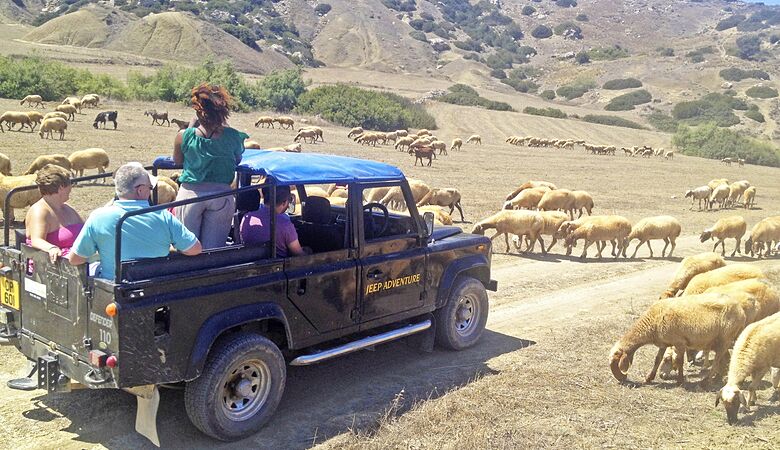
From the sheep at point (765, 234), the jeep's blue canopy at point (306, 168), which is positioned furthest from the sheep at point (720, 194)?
the jeep's blue canopy at point (306, 168)

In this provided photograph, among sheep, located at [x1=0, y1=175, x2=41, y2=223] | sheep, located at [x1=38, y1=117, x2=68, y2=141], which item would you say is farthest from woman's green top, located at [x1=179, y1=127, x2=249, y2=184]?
sheep, located at [x1=38, y1=117, x2=68, y2=141]

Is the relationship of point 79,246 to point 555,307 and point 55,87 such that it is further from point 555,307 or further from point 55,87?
point 55,87

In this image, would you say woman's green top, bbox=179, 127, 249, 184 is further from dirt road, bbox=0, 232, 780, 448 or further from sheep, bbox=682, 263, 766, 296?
sheep, bbox=682, 263, 766, 296

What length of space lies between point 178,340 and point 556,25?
19357 cm

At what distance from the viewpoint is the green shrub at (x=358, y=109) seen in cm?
5831

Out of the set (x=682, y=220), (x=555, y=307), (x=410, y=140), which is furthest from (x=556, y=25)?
(x=555, y=307)

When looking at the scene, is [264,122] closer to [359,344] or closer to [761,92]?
[359,344]

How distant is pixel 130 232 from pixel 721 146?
209 ft

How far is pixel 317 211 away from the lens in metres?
7.54

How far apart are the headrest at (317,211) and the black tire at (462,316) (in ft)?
6.07

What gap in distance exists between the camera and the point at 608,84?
355 ft

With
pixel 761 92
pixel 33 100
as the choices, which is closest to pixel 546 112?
pixel 761 92

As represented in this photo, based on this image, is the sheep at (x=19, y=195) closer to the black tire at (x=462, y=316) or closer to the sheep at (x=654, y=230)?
the black tire at (x=462, y=316)

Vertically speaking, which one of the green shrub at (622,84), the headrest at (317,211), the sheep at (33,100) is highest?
the green shrub at (622,84)
